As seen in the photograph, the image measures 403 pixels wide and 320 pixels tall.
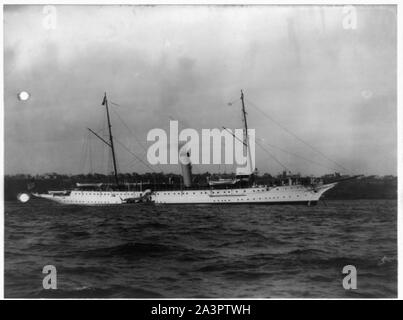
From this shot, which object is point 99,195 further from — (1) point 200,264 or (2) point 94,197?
(1) point 200,264

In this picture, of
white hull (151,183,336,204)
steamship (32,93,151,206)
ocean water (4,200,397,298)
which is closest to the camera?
ocean water (4,200,397,298)

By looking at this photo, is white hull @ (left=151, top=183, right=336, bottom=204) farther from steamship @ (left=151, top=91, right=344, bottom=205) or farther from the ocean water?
the ocean water

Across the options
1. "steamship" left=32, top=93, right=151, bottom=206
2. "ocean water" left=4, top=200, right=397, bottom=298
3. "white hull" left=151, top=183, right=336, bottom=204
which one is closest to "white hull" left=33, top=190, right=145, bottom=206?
"steamship" left=32, top=93, right=151, bottom=206

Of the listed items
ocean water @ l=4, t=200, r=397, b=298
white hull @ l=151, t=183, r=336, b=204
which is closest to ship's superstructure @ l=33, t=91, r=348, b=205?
white hull @ l=151, t=183, r=336, b=204

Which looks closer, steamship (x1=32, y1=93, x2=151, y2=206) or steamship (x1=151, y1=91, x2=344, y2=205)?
steamship (x1=151, y1=91, x2=344, y2=205)

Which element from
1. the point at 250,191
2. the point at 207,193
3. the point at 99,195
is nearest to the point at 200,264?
the point at 250,191

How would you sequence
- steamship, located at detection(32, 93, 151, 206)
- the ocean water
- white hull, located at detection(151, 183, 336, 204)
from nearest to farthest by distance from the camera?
the ocean water, white hull, located at detection(151, 183, 336, 204), steamship, located at detection(32, 93, 151, 206)
